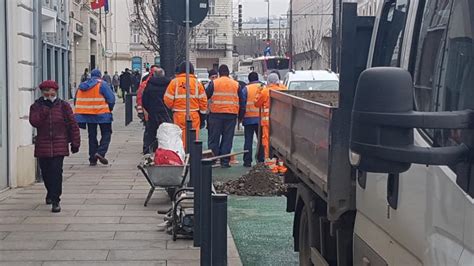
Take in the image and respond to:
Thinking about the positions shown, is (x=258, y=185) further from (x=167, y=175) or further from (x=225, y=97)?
(x=225, y=97)

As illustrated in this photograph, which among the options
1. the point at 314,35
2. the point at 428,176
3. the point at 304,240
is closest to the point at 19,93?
the point at 304,240

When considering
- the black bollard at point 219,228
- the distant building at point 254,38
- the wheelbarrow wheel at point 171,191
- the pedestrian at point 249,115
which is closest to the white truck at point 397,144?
the black bollard at point 219,228

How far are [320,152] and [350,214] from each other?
20.8 inches

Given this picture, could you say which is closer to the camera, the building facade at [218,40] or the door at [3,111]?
the door at [3,111]

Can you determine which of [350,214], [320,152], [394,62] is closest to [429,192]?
[394,62]

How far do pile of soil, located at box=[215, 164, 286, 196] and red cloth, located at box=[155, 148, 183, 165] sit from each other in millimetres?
2055

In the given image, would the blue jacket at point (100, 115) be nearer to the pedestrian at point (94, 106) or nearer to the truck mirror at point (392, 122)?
the pedestrian at point (94, 106)

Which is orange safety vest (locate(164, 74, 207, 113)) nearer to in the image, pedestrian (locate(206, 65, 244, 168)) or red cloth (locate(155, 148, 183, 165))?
pedestrian (locate(206, 65, 244, 168))

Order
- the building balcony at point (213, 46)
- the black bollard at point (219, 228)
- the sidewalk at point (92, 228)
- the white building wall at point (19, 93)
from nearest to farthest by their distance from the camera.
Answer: the black bollard at point (219, 228) → the sidewalk at point (92, 228) → the white building wall at point (19, 93) → the building balcony at point (213, 46)

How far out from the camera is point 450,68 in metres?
2.97

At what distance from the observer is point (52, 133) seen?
962cm

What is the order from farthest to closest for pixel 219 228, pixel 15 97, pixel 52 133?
1. pixel 15 97
2. pixel 52 133
3. pixel 219 228

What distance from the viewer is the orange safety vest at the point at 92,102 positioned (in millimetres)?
14578

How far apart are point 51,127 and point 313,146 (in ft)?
16.5
